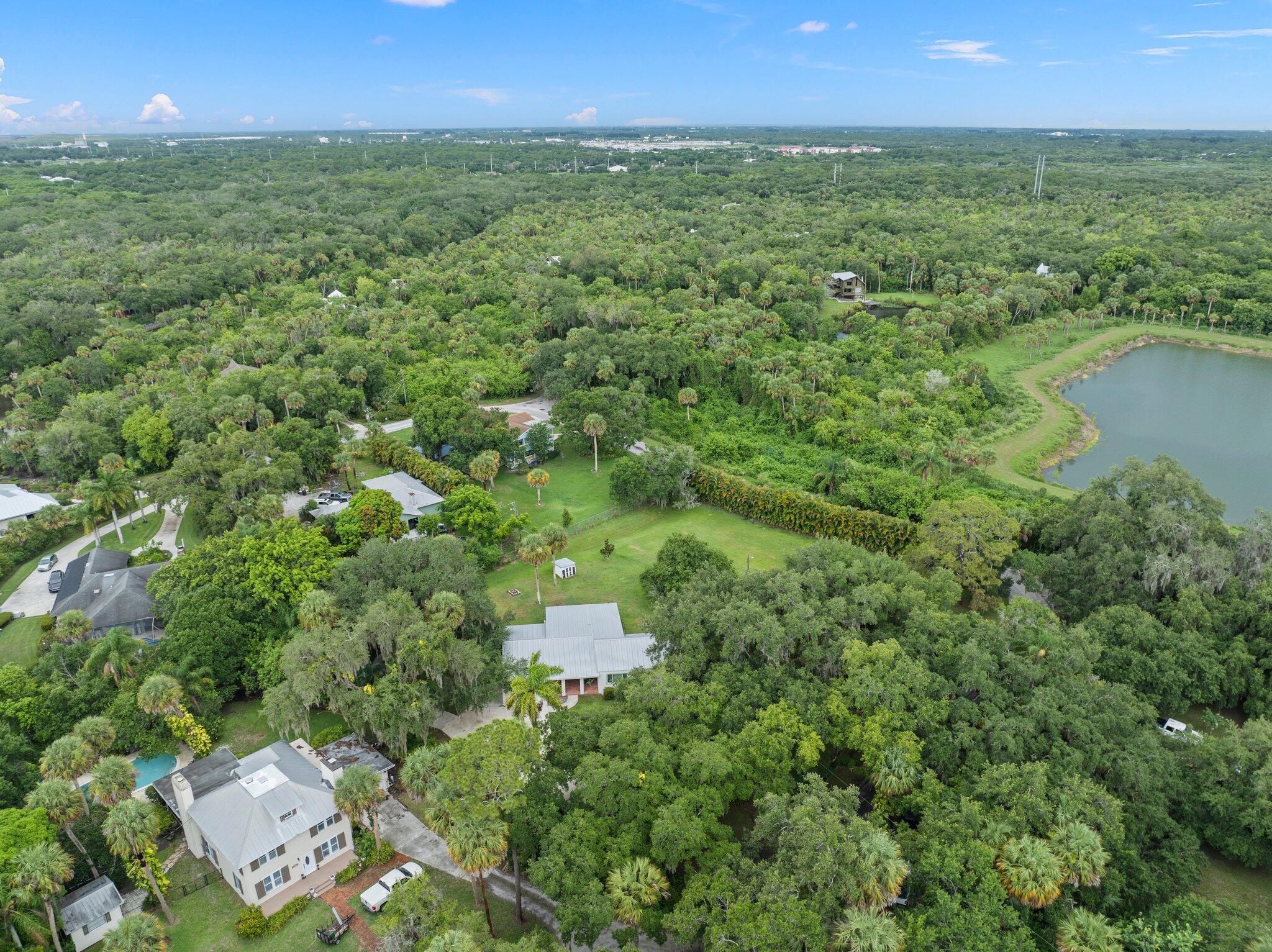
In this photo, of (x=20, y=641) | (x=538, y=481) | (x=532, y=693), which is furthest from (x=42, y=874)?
(x=538, y=481)

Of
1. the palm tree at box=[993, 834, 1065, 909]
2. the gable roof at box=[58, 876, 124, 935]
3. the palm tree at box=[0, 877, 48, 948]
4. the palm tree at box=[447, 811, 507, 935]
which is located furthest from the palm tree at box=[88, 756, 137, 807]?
the palm tree at box=[993, 834, 1065, 909]

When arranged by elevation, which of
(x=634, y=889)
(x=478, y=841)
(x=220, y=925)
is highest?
(x=478, y=841)

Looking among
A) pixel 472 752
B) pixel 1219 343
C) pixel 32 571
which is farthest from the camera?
pixel 1219 343

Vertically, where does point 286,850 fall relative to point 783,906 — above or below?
below

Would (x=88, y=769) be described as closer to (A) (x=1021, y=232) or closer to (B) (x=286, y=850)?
(B) (x=286, y=850)

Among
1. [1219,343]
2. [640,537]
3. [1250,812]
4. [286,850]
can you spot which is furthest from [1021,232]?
[286,850]

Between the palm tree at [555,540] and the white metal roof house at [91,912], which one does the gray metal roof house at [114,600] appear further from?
the palm tree at [555,540]

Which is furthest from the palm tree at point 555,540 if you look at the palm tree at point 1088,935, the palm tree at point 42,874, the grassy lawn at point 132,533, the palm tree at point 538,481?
the palm tree at point 1088,935

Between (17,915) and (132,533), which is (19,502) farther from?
(17,915)
